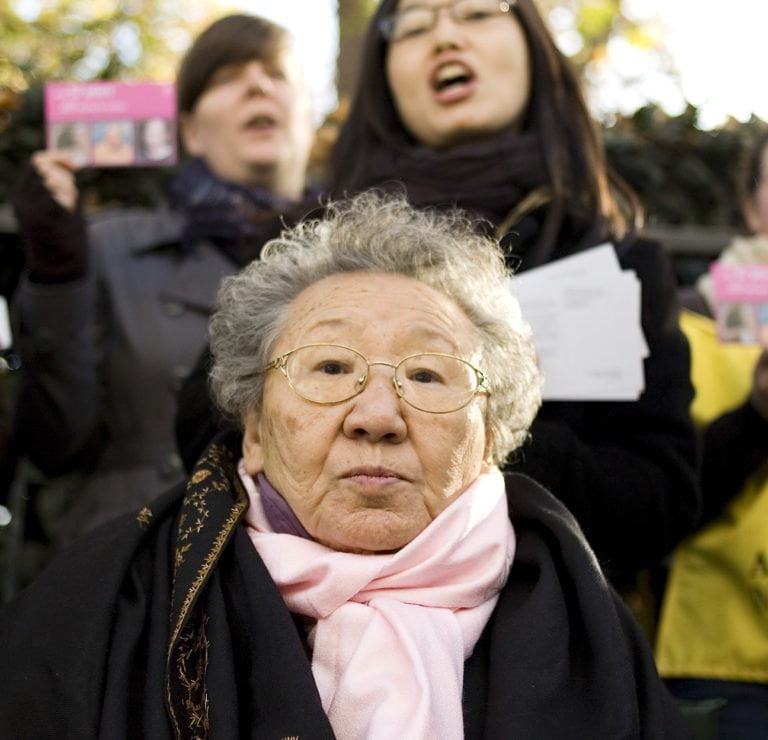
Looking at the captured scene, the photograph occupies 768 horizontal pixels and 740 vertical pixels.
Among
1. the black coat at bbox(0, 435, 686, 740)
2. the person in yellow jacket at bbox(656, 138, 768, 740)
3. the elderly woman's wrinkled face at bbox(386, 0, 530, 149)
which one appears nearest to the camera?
the black coat at bbox(0, 435, 686, 740)

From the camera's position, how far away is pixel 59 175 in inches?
131

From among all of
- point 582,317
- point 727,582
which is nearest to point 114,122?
point 582,317

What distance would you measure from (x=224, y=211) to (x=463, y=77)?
→ 3.05 feet

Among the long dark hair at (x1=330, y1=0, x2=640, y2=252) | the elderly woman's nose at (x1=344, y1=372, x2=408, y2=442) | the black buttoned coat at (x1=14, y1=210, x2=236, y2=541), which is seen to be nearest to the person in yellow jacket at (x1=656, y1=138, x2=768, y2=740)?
the long dark hair at (x1=330, y1=0, x2=640, y2=252)

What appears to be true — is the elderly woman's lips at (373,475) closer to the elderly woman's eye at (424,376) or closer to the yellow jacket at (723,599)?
the elderly woman's eye at (424,376)

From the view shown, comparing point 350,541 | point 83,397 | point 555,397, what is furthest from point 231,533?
point 83,397

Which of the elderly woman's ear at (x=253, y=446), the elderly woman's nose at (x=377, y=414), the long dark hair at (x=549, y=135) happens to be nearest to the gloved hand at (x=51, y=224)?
the long dark hair at (x=549, y=135)

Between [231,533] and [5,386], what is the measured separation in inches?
85.2

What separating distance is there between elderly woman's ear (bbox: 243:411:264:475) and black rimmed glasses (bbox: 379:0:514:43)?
4.29 feet

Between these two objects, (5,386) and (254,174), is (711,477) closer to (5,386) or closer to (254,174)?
(254,174)

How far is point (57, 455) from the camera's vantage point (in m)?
3.29

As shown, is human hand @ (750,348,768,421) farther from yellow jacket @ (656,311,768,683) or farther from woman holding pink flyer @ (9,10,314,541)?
woman holding pink flyer @ (9,10,314,541)

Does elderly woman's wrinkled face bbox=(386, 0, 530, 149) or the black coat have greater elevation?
elderly woman's wrinkled face bbox=(386, 0, 530, 149)

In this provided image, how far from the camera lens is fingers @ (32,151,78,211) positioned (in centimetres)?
330
